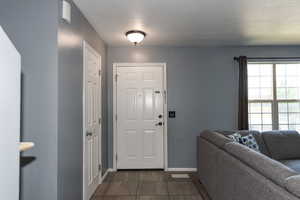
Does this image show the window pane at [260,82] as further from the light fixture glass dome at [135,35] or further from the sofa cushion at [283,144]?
the light fixture glass dome at [135,35]

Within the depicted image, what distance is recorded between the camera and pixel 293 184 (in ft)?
3.80

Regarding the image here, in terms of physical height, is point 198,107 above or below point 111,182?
above

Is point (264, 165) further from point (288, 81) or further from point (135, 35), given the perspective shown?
point (288, 81)

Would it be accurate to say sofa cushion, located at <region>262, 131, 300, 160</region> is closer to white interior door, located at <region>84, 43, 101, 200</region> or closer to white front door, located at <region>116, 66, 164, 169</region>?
white front door, located at <region>116, 66, 164, 169</region>

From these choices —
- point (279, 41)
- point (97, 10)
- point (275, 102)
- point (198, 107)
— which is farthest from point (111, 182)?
point (279, 41)

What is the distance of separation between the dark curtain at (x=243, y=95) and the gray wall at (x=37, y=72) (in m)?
3.26

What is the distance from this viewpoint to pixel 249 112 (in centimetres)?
407

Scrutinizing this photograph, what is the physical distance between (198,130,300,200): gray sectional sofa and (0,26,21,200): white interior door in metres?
1.49

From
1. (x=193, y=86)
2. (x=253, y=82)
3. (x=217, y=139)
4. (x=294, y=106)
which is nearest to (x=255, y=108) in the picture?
(x=253, y=82)

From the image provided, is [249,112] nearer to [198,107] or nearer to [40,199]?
[198,107]

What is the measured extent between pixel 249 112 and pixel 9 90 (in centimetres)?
407

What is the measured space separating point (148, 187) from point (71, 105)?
1843mm

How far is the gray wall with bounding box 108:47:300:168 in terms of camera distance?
4.02 meters

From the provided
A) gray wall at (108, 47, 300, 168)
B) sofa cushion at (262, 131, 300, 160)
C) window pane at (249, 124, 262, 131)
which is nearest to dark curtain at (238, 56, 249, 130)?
gray wall at (108, 47, 300, 168)
